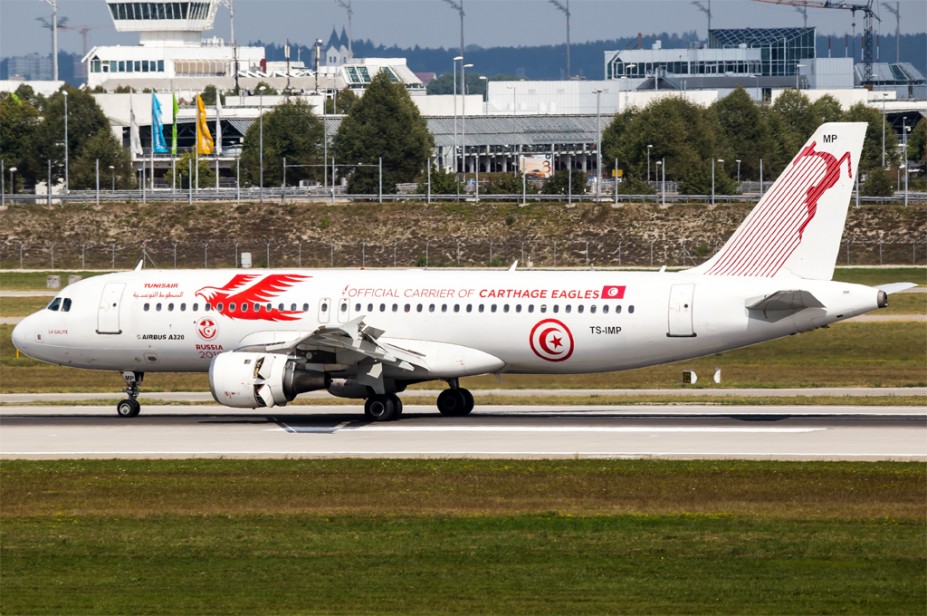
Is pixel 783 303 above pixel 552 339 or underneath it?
above

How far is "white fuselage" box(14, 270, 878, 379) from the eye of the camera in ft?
130

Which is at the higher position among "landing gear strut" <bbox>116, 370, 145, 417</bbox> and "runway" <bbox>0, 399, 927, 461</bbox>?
"landing gear strut" <bbox>116, 370, 145, 417</bbox>

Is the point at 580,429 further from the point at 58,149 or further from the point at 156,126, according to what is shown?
the point at 156,126

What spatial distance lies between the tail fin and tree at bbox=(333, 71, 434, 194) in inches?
4342

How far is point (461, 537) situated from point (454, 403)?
1727 centimetres

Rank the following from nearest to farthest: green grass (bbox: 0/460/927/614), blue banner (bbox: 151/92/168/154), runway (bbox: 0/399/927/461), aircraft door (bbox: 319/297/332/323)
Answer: green grass (bbox: 0/460/927/614), runway (bbox: 0/399/927/461), aircraft door (bbox: 319/297/332/323), blue banner (bbox: 151/92/168/154)

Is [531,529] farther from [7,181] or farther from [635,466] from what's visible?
[7,181]

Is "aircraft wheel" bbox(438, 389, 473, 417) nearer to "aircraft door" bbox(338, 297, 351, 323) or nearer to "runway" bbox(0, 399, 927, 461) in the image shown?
"runway" bbox(0, 399, 927, 461)

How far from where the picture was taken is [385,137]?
15125 cm

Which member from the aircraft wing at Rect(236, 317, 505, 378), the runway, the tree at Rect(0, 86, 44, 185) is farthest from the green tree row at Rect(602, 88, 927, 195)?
the aircraft wing at Rect(236, 317, 505, 378)

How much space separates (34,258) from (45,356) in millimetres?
80558

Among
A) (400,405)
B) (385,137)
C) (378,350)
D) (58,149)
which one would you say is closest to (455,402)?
(400,405)

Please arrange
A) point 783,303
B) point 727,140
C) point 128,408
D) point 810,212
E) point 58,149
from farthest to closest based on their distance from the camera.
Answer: point 727,140 < point 58,149 < point 128,408 < point 810,212 < point 783,303

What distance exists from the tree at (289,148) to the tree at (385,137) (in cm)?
590
